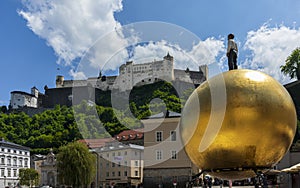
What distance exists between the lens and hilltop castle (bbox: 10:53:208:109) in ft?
391

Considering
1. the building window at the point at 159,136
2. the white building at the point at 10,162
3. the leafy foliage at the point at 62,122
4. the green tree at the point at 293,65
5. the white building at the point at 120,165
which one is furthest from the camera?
the leafy foliage at the point at 62,122

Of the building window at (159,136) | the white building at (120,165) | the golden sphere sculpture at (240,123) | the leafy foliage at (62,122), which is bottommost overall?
the white building at (120,165)

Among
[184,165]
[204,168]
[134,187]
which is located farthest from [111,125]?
[204,168]

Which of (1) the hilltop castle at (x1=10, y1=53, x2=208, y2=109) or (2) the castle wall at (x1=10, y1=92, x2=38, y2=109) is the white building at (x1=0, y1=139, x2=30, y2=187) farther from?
(2) the castle wall at (x1=10, y1=92, x2=38, y2=109)

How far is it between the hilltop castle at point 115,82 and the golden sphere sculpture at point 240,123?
325 feet

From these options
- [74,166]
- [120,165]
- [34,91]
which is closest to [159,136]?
[74,166]

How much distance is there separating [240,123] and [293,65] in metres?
67.1

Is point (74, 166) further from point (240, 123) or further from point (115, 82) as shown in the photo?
point (115, 82)

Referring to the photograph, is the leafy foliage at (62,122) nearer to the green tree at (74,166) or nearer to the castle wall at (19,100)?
the castle wall at (19,100)

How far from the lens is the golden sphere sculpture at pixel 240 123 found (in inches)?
271

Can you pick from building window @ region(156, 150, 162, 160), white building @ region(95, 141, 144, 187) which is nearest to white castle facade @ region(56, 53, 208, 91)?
white building @ region(95, 141, 144, 187)

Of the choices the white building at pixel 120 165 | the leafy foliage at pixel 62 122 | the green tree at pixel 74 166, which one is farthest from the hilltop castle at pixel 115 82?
the green tree at pixel 74 166

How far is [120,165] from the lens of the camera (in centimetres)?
6247

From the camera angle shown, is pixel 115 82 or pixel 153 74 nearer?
pixel 153 74
